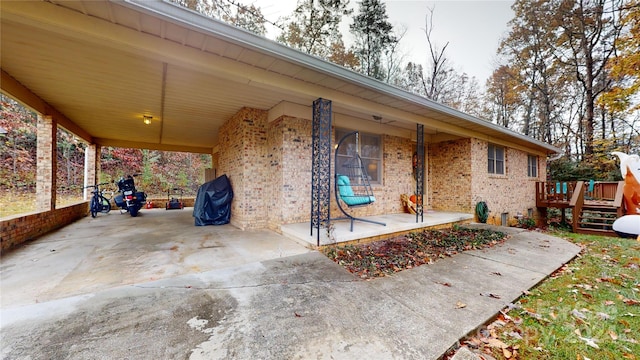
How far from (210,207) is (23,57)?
3.63m

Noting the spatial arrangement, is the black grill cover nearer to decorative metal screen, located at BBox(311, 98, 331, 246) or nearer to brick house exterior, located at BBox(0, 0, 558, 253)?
brick house exterior, located at BBox(0, 0, 558, 253)

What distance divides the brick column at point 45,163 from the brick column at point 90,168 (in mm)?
3091

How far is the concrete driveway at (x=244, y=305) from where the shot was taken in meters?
1.50

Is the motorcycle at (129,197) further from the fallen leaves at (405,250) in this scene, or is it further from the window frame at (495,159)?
the window frame at (495,159)

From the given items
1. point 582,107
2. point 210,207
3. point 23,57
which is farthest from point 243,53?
point 582,107

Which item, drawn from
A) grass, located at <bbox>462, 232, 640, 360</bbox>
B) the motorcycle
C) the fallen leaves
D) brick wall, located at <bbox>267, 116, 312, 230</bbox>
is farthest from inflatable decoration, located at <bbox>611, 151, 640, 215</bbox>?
the motorcycle

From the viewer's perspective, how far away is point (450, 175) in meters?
→ 7.25

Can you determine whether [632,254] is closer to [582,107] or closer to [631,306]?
[631,306]

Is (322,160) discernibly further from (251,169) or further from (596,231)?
(596,231)

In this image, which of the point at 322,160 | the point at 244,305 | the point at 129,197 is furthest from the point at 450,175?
the point at 129,197

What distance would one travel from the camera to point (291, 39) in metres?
10.4

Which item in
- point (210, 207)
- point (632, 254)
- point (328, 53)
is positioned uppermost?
point (328, 53)

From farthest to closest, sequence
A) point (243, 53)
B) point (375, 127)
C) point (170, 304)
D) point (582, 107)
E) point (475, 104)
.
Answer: point (475, 104) < point (582, 107) < point (375, 127) < point (243, 53) < point (170, 304)

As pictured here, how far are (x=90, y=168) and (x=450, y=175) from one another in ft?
38.4
